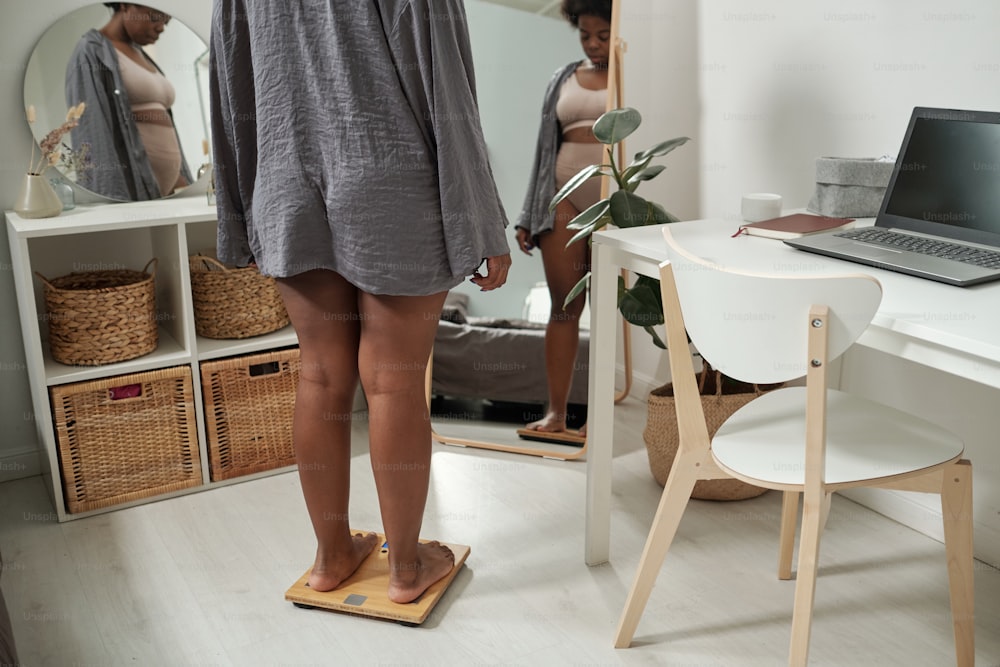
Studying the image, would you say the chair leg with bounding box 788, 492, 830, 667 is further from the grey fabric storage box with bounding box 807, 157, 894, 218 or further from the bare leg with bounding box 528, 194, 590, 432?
the bare leg with bounding box 528, 194, 590, 432

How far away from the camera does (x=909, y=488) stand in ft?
5.04

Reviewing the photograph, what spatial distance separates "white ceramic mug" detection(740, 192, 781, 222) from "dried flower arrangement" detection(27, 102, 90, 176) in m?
1.63

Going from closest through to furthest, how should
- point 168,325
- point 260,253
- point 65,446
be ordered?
point 260,253 → point 65,446 → point 168,325

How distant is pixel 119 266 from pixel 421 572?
127cm

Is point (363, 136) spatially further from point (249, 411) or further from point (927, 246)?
point (249, 411)

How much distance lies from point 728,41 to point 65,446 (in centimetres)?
193

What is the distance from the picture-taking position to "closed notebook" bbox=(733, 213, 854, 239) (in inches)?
69.4

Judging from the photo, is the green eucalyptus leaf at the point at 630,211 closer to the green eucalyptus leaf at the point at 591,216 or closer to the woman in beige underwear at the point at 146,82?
the green eucalyptus leaf at the point at 591,216

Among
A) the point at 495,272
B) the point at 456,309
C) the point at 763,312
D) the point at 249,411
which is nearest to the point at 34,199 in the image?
the point at 249,411

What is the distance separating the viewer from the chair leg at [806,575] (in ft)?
4.54

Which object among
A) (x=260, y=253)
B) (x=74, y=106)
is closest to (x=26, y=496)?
(x=74, y=106)

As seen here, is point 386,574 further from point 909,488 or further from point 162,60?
point 162,60

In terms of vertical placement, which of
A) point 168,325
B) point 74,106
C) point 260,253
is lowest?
point 168,325

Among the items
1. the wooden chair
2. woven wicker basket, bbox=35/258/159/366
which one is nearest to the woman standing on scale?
the wooden chair
